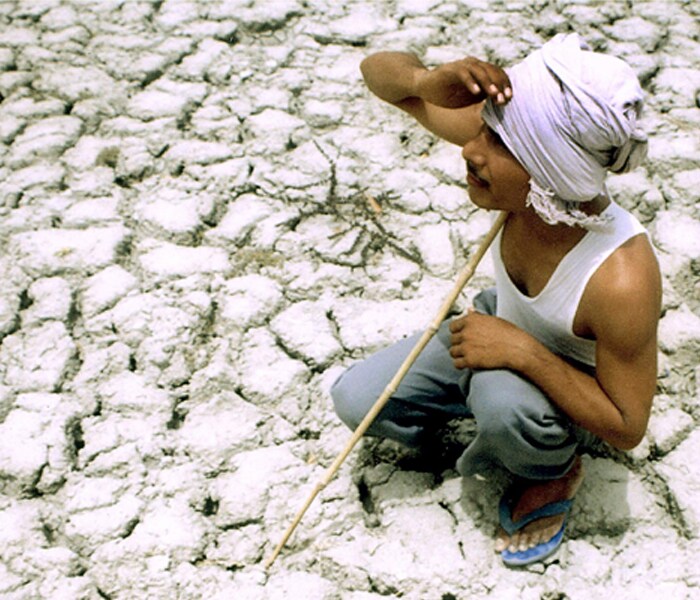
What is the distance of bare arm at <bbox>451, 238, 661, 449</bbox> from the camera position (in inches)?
59.8

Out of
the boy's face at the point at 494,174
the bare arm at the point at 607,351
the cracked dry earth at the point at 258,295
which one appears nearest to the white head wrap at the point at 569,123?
the boy's face at the point at 494,174

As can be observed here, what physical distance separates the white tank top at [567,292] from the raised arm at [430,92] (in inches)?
10.9

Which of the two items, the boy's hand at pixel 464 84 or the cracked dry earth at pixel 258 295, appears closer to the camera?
the boy's hand at pixel 464 84

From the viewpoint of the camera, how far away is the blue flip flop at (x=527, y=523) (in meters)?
1.81

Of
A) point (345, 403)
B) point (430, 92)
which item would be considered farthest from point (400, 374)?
point (430, 92)

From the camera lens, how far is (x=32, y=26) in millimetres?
3203

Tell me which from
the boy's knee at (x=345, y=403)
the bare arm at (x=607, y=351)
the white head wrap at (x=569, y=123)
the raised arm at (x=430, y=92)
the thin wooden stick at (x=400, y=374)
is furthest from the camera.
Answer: the boy's knee at (x=345, y=403)

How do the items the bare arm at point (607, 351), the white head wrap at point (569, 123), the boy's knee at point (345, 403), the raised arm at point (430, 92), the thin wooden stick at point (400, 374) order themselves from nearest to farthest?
the white head wrap at point (569, 123)
the bare arm at point (607, 351)
the raised arm at point (430, 92)
the thin wooden stick at point (400, 374)
the boy's knee at point (345, 403)

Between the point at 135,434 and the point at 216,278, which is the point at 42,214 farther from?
the point at 135,434

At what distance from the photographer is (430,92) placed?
5.50 ft

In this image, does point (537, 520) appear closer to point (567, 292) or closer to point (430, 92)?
point (567, 292)

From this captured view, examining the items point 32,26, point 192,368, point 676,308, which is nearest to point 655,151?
point 676,308

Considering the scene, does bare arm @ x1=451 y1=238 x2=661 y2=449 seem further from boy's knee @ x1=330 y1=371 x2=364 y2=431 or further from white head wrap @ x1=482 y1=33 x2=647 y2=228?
boy's knee @ x1=330 y1=371 x2=364 y2=431

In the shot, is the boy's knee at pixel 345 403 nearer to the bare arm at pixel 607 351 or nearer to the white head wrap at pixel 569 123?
the bare arm at pixel 607 351
